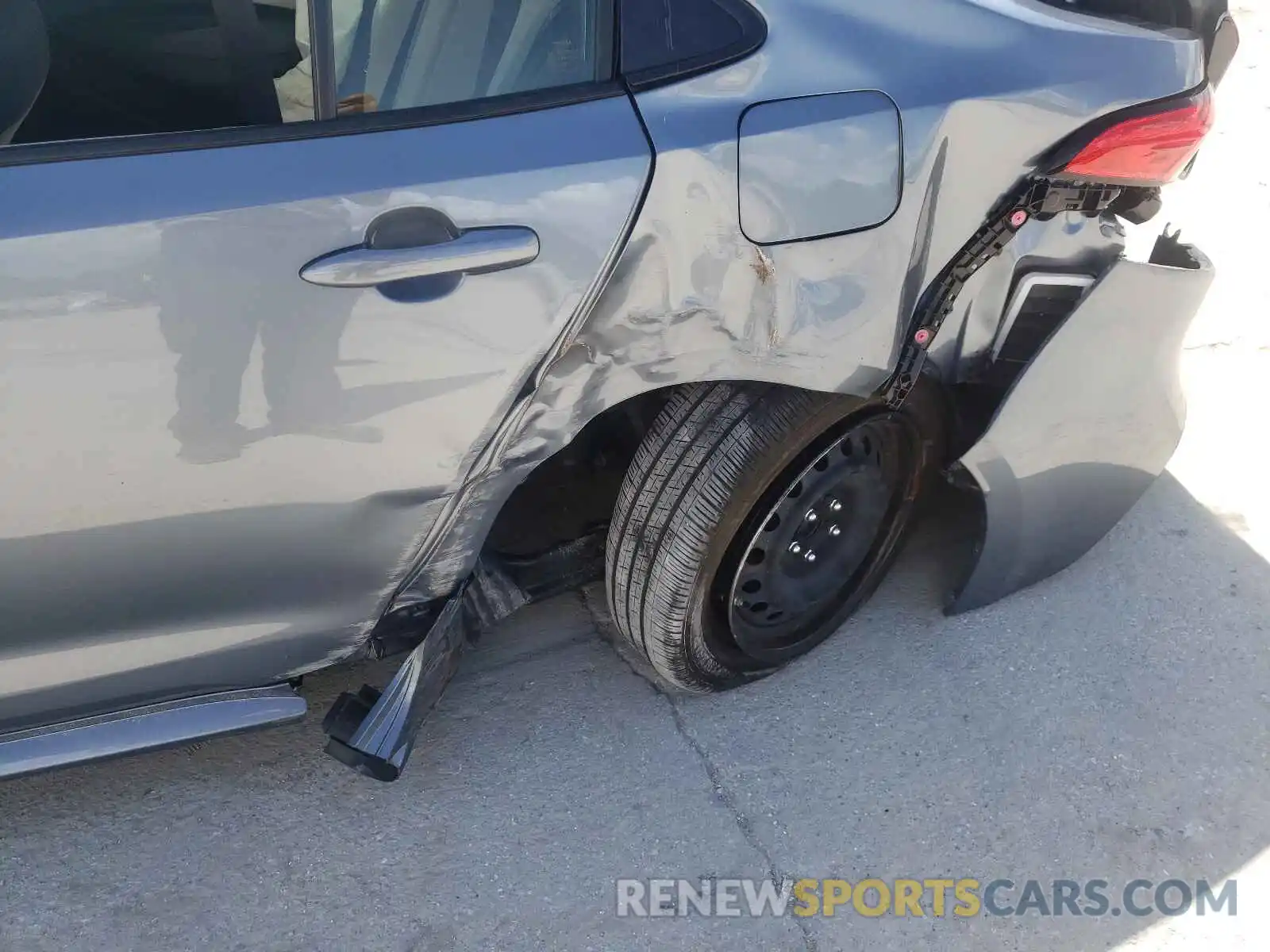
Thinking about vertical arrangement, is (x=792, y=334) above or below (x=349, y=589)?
above

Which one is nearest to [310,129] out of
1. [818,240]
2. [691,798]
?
[818,240]

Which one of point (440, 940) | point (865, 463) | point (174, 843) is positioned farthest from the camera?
point (865, 463)

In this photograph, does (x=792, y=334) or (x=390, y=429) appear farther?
(x=792, y=334)

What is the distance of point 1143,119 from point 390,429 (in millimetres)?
1296

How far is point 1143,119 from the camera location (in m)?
1.71

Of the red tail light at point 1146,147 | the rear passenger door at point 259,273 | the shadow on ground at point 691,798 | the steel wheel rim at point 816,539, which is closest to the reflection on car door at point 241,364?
the rear passenger door at point 259,273

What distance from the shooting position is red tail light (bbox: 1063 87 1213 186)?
1703 millimetres

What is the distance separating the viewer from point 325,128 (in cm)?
142

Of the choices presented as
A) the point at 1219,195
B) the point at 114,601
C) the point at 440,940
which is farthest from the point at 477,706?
the point at 1219,195

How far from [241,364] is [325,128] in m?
0.34

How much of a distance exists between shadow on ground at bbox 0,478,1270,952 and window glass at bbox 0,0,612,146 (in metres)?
1.20

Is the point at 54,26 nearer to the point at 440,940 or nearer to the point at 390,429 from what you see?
the point at 390,429

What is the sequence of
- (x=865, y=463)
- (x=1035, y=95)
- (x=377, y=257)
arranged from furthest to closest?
(x=865, y=463) < (x=1035, y=95) < (x=377, y=257)
